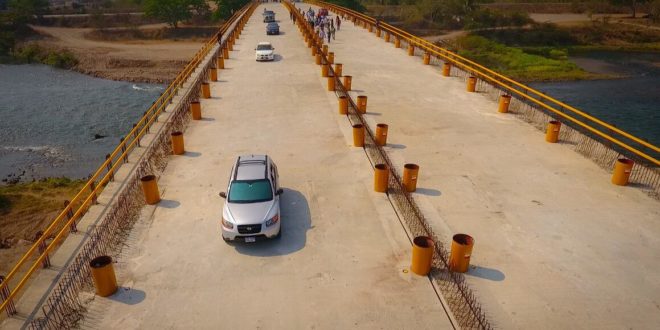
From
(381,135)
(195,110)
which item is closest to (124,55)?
(195,110)

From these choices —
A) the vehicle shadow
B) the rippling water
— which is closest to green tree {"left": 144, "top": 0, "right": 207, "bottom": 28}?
the rippling water

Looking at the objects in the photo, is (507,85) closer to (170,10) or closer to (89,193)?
(89,193)

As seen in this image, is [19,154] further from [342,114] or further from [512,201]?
[512,201]

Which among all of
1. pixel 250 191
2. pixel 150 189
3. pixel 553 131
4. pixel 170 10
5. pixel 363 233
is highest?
pixel 170 10

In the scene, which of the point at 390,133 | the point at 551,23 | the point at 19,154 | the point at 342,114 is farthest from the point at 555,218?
the point at 551,23

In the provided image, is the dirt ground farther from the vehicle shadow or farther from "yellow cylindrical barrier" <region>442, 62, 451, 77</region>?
the vehicle shadow

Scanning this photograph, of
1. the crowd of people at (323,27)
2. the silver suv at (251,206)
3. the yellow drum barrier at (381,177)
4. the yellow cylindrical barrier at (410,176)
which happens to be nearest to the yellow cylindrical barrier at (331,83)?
the yellow drum barrier at (381,177)

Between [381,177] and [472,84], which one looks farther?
[472,84]
